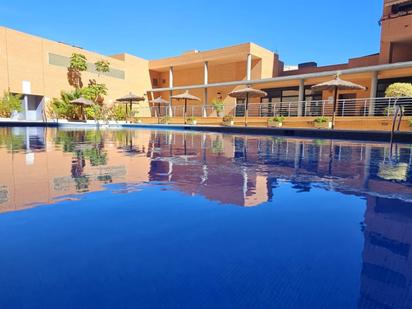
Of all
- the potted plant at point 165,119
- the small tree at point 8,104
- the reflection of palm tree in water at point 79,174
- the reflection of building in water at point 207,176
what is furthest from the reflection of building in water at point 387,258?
the small tree at point 8,104

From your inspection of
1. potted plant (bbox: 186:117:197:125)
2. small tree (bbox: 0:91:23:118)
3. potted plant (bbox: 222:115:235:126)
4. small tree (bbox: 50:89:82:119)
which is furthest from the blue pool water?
small tree (bbox: 50:89:82:119)

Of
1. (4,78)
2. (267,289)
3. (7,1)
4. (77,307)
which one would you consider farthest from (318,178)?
(7,1)

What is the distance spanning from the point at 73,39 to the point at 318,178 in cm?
2978

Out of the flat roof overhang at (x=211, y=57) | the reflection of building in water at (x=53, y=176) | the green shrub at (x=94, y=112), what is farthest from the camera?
the green shrub at (x=94, y=112)

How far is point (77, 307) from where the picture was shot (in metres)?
1.01

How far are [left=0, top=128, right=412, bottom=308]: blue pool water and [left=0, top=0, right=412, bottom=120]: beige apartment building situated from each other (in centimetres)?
1217

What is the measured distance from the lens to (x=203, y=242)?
158 cm

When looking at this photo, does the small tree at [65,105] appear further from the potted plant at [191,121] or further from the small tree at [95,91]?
the potted plant at [191,121]

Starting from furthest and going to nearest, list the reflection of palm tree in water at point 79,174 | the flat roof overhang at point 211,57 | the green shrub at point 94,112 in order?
the green shrub at point 94,112 → the flat roof overhang at point 211,57 → the reflection of palm tree in water at point 79,174

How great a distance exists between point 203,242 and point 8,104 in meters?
20.2

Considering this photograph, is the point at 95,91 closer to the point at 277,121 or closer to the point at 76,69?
the point at 76,69

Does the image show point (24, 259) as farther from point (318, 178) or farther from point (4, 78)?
point (4, 78)

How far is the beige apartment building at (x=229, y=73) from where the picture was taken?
14.9 metres

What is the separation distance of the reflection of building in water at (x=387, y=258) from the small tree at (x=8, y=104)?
67.4 ft
